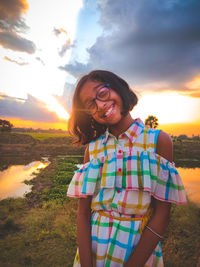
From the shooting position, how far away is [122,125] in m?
1.42

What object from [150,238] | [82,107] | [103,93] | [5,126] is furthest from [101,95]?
[5,126]

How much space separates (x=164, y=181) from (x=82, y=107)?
1009mm

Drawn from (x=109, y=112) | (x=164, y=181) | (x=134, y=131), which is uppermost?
(x=109, y=112)

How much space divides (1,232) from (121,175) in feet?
18.4

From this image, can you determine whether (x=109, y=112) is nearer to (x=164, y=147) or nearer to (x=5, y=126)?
(x=164, y=147)

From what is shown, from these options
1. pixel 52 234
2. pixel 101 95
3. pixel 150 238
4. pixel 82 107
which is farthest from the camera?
pixel 52 234

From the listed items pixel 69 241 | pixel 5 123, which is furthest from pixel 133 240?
pixel 5 123

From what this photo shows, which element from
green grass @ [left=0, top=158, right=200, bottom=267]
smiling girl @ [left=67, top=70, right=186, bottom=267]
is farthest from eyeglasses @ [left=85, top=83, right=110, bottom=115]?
green grass @ [left=0, top=158, right=200, bottom=267]

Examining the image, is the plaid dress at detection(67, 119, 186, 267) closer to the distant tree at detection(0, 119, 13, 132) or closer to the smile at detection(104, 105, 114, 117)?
the smile at detection(104, 105, 114, 117)

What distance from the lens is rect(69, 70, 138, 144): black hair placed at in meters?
1.42

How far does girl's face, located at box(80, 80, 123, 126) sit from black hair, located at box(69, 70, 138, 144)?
0.05 meters

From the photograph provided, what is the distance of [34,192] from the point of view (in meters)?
8.59

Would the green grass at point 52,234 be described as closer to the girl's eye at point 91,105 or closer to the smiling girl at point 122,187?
the smiling girl at point 122,187

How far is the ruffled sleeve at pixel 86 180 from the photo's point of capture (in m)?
1.30
